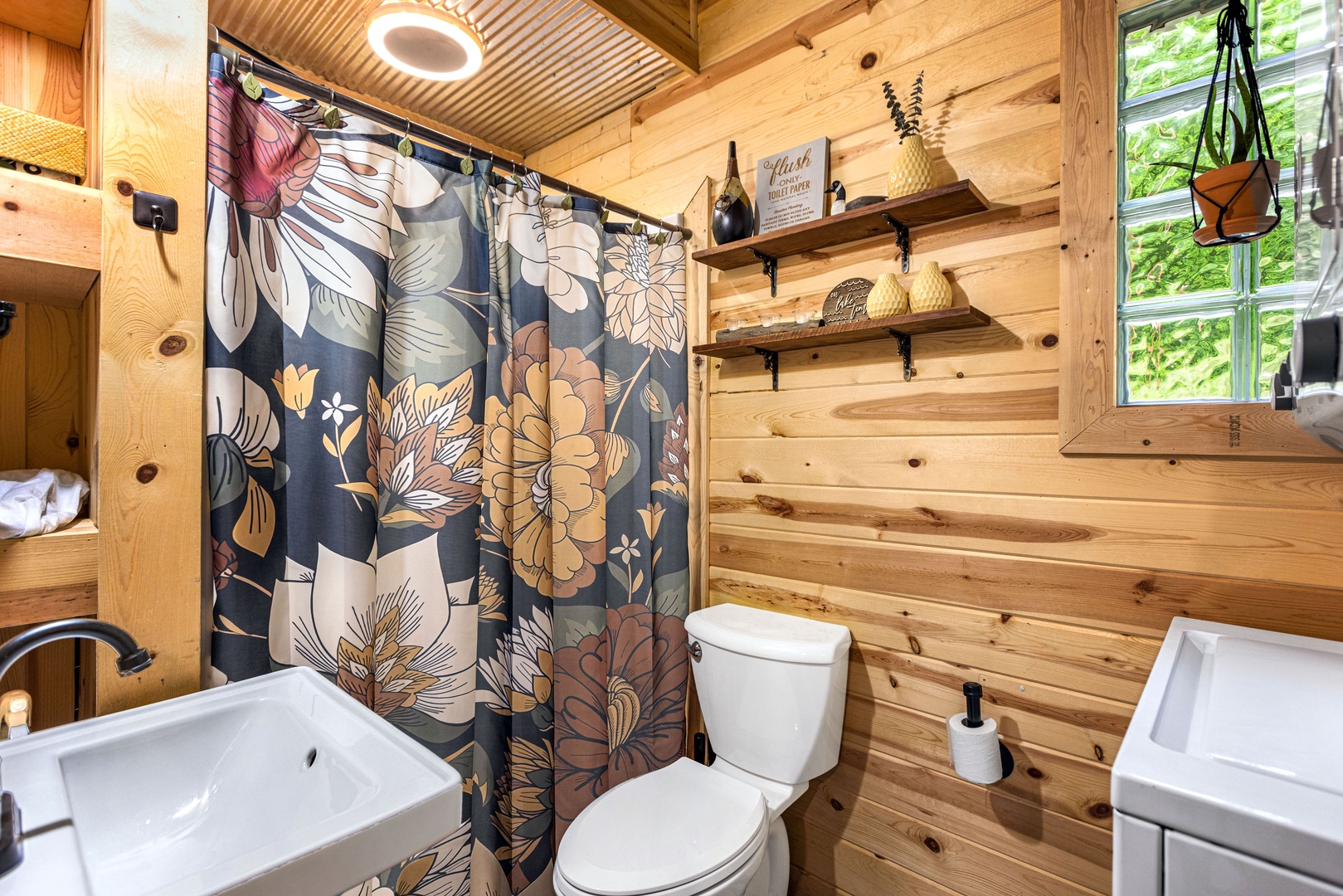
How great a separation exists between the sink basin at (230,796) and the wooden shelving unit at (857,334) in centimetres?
126

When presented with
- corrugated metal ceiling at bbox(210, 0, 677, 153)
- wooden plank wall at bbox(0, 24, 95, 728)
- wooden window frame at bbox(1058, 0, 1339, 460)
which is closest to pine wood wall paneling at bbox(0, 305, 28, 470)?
wooden plank wall at bbox(0, 24, 95, 728)

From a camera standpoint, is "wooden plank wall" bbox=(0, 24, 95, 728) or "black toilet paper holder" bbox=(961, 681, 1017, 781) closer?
"wooden plank wall" bbox=(0, 24, 95, 728)

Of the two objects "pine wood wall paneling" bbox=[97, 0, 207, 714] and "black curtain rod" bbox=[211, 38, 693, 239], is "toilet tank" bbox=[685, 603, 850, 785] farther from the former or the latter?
"black curtain rod" bbox=[211, 38, 693, 239]

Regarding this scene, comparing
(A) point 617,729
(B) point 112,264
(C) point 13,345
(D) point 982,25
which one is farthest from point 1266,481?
(C) point 13,345

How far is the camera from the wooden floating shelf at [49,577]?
2.95ft

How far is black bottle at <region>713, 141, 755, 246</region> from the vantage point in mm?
1804

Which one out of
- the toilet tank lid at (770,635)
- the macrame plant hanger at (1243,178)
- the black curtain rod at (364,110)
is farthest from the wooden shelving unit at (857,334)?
the toilet tank lid at (770,635)

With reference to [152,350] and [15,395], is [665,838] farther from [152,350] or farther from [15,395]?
[15,395]

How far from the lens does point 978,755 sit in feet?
4.36

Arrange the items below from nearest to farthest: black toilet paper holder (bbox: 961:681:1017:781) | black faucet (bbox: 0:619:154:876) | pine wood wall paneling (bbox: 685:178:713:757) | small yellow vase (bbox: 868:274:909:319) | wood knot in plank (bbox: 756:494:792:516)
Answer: black faucet (bbox: 0:619:154:876)
black toilet paper holder (bbox: 961:681:1017:781)
small yellow vase (bbox: 868:274:909:319)
wood knot in plank (bbox: 756:494:792:516)
pine wood wall paneling (bbox: 685:178:713:757)

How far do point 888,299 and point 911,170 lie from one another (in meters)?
0.30

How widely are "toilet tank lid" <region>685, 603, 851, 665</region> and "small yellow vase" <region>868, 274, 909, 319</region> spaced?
2.68ft

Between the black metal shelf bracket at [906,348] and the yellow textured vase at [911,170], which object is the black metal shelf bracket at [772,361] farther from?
the yellow textured vase at [911,170]

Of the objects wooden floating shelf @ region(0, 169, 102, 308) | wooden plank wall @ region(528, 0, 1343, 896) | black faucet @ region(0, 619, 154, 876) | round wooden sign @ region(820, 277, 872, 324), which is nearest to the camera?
black faucet @ region(0, 619, 154, 876)
